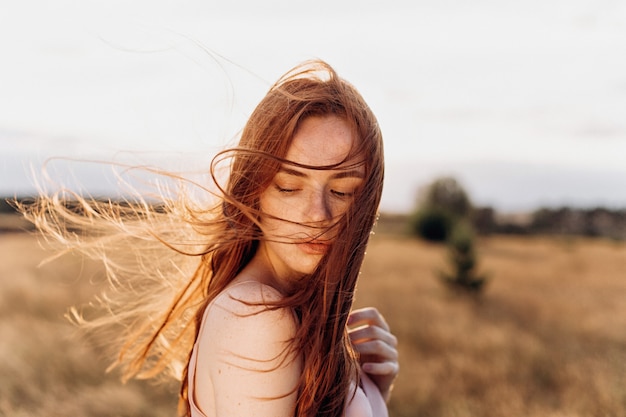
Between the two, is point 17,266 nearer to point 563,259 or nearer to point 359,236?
point 359,236

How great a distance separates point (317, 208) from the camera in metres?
1.50

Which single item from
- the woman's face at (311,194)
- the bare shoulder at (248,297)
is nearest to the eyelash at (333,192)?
the woman's face at (311,194)

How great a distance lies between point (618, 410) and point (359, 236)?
4975 millimetres


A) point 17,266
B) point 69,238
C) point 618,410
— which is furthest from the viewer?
point 17,266

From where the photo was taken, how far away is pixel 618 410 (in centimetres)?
551

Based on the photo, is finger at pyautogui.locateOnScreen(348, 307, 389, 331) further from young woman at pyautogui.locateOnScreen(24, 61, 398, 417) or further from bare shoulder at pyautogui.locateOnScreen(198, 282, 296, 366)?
bare shoulder at pyautogui.locateOnScreen(198, 282, 296, 366)

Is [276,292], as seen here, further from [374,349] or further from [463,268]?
[463,268]

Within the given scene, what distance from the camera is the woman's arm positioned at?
1356 millimetres

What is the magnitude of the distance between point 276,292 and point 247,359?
18cm

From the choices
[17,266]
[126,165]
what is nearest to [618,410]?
[126,165]

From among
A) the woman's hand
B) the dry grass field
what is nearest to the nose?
the woman's hand

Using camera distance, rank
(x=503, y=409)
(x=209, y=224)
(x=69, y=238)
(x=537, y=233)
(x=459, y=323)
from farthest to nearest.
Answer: (x=537, y=233), (x=459, y=323), (x=503, y=409), (x=69, y=238), (x=209, y=224)

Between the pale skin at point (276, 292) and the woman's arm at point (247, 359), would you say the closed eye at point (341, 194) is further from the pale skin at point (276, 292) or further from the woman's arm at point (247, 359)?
the woman's arm at point (247, 359)

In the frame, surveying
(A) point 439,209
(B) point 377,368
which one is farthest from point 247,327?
(A) point 439,209
